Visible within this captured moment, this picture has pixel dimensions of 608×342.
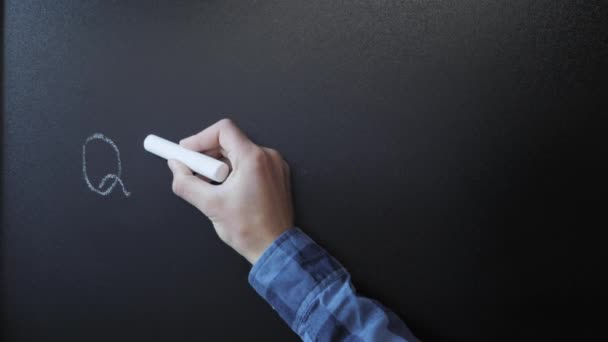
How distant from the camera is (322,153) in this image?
1.65 feet

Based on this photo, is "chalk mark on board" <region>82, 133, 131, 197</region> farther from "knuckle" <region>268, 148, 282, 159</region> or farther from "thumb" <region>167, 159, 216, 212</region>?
"knuckle" <region>268, 148, 282, 159</region>

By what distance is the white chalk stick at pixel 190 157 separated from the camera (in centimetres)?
42

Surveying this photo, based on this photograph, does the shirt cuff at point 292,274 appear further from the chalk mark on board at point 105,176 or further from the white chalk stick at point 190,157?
the chalk mark on board at point 105,176

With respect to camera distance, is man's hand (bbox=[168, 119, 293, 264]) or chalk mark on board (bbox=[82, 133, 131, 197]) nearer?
man's hand (bbox=[168, 119, 293, 264])

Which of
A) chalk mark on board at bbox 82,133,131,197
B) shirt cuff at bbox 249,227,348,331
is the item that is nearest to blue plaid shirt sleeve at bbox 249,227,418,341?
shirt cuff at bbox 249,227,348,331

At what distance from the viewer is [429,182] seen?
1.61 ft

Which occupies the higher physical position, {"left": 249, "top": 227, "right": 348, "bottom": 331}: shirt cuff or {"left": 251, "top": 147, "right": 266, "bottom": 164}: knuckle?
{"left": 251, "top": 147, "right": 266, "bottom": 164}: knuckle

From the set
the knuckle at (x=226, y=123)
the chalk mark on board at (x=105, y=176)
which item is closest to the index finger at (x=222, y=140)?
the knuckle at (x=226, y=123)

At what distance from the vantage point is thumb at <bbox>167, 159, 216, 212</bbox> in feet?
1.37

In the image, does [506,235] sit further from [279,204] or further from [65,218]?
[65,218]

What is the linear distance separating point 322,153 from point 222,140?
0.13 meters

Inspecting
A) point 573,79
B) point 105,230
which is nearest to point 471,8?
point 573,79

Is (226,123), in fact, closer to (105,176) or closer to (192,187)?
(192,187)

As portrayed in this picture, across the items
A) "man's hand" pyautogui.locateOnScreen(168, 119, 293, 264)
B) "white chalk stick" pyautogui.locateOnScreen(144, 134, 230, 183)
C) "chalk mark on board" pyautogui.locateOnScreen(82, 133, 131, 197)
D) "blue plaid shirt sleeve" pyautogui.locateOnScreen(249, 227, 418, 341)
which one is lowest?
"blue plaid shirt sleeve" pyautogui.locateOnScreen(249, 227, 418, 341)
